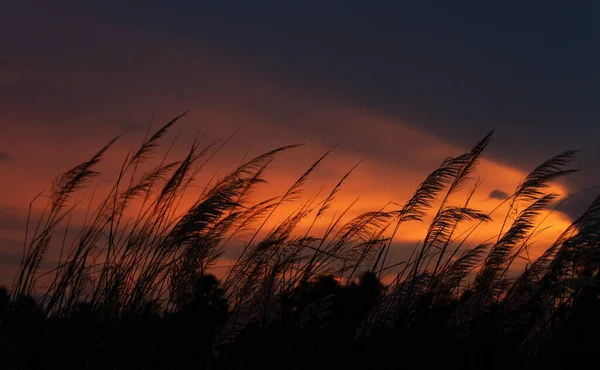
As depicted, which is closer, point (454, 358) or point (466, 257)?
point (454, 358)

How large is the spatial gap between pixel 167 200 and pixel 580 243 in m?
3.37

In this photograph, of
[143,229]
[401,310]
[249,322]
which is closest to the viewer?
[249,322]

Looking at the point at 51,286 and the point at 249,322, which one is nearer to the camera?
the point at 249,322

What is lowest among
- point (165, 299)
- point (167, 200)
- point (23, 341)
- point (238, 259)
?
point (23, 341)

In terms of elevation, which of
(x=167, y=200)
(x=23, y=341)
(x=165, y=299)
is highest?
(x=167, y=200)

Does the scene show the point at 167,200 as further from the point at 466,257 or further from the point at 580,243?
the point at 580,243

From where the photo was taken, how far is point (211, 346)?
477cm

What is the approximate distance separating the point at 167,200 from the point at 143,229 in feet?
0.99

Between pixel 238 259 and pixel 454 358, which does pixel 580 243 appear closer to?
pixel 454 358

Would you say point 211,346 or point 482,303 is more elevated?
Answer: point 482,303

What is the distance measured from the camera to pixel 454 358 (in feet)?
15.8

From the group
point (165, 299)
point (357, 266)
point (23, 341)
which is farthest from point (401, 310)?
point (23, 341)

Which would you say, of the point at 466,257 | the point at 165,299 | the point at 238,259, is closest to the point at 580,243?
the point at 466,257

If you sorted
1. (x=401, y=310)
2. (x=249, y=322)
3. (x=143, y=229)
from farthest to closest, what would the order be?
1. (x=143, y=229)
2. (x=401, y=310)
3. (x=249, y=322)
